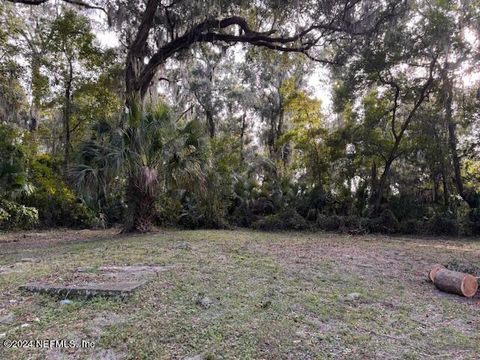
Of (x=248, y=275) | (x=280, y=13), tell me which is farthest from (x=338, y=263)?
(x=280, y=13)

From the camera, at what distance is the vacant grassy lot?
220 centimetres

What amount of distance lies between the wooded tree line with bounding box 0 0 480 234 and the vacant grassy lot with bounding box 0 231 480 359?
10.6 feet

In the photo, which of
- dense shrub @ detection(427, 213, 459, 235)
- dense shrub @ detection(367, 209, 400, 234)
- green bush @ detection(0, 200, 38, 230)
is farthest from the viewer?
dense shrub @ detection(367, 209, 400, 234)

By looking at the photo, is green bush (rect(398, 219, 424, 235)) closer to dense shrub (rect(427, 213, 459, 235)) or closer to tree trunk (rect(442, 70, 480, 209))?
dense shrub (rect(427, 213, 459, 235))

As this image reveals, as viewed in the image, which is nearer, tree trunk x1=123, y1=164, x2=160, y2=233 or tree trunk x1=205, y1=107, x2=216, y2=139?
tree trunk x1=123, y1=164, x2=160, y2=233

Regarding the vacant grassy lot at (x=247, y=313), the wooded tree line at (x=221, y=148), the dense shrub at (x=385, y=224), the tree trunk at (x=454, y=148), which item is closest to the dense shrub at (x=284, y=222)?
the wooded tree line at (x=221, y=148)

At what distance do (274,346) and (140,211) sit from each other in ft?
21.1

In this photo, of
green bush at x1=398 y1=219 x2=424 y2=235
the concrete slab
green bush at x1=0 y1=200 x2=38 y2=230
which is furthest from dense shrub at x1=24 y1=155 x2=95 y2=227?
green bush at x1=398 y1=219 x2=424 y2=235

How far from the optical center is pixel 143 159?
7379 mm

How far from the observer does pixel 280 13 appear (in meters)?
8.23

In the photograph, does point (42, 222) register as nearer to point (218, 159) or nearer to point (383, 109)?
point (218, 159)

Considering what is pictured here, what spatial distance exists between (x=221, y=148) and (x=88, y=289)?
30.7 feet

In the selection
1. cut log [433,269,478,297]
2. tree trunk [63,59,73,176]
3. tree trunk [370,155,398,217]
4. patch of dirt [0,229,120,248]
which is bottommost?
patch of dirt [0,229,120,248]

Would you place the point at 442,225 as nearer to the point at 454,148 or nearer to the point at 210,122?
the point at 454,148
